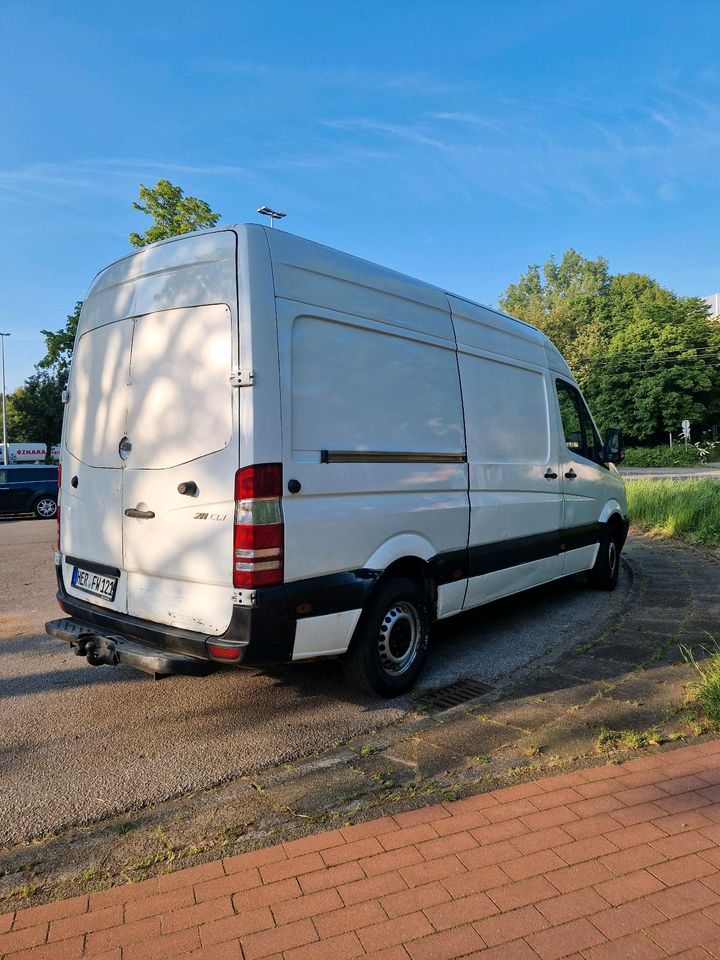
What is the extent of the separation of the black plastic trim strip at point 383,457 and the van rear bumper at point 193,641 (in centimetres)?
78

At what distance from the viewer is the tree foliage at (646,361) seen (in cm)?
5084

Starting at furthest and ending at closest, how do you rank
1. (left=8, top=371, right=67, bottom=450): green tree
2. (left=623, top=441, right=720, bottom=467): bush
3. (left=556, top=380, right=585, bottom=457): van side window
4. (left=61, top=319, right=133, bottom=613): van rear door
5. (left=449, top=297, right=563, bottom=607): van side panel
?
(left=623, top=441, right=720, bottom=467): bush, (left=8, top=371, right=67, bottom=450): green tree, (left=556, top=380, right=585, bottom=457): van side window, (left=449, top=297, right=563, bottom=607): van side panel, (left=61, top=319, right=133, bottom=613): van rear door

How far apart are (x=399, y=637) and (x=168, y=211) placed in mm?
13999

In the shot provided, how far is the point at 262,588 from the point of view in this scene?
344 cm

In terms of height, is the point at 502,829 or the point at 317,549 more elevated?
the point at 317,549

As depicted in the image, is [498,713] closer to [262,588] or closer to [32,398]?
[262,588]

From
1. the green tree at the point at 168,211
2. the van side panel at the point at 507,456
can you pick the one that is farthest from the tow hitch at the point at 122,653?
the green tree at the point at 168,211

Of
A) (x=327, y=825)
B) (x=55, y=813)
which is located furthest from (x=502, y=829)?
(x=55, y=813)

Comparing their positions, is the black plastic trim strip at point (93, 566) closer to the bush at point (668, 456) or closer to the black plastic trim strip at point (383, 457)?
the black plastic trim strip at point (383, 457)

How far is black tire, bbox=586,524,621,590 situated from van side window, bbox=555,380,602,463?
2.88 feet

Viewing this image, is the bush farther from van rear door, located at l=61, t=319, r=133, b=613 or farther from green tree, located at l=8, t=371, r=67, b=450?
van rear door, located at l=61, t=319, r=133, b=613

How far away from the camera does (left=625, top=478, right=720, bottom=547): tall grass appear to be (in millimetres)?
11086

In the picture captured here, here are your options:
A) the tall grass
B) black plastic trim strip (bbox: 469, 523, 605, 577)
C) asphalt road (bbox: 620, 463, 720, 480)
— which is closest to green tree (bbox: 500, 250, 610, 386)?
asphalt road (bbox: 620, 463, 720, 480)

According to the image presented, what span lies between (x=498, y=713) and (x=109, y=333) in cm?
333
